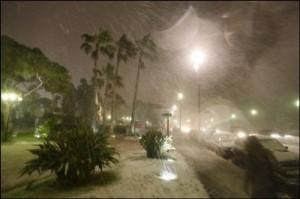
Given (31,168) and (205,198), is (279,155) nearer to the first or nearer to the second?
(205,198)

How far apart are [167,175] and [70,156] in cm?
372

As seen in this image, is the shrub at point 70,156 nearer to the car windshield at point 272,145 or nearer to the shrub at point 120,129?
the car windshield at point 272,145

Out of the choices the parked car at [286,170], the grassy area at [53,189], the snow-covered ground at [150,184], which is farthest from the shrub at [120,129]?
the parked car at [286,170]

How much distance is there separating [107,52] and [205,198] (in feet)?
106

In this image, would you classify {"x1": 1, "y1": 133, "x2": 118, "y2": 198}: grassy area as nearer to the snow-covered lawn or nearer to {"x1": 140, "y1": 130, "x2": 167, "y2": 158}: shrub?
the snow-covered lawn

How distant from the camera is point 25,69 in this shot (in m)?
26.5

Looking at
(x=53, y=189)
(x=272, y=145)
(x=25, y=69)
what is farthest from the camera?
(x=25, y=69)

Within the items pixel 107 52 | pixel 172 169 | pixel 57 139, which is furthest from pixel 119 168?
pixel 107 52

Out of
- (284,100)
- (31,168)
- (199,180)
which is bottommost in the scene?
(199,180)

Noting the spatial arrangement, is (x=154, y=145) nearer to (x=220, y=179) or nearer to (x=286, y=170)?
(x=220, y=179)

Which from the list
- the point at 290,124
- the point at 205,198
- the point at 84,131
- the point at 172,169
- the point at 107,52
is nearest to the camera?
the point at 205,198

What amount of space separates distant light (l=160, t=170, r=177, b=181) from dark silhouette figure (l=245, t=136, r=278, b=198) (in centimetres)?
262

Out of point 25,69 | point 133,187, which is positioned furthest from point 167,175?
point 25,69

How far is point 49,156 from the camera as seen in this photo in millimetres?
8383
